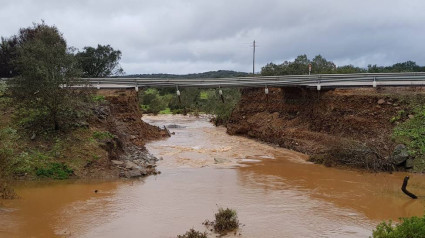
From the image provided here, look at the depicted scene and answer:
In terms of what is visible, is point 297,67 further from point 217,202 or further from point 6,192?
point 6,192

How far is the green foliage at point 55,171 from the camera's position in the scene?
61.3 feet

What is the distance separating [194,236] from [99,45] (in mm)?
40911

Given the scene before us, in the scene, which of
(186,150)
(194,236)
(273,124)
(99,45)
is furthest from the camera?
(99,45)

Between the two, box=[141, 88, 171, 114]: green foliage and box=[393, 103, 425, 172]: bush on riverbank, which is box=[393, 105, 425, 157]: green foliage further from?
box=[141, 88, 171, 114]: green foliage

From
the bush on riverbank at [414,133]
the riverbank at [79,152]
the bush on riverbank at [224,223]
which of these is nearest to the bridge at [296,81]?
the riverbank at [79,152]

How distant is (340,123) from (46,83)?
18221 millimetres

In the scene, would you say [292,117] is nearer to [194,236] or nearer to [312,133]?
[312,133]

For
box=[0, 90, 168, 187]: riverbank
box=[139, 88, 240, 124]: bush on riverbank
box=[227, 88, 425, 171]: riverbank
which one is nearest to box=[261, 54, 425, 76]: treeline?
box=[139, 88, 240, 124]: bush on riverbank

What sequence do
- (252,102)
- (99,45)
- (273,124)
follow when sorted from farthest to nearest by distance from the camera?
(99,45)
(252,102)
(273,124)

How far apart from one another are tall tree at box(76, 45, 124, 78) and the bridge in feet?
49.7

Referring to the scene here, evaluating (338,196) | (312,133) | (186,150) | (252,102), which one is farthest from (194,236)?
(252,102)

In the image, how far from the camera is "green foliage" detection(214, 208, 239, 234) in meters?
12.5

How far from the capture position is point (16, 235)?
1172 centimetres

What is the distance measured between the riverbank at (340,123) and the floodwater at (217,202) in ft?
4.09
